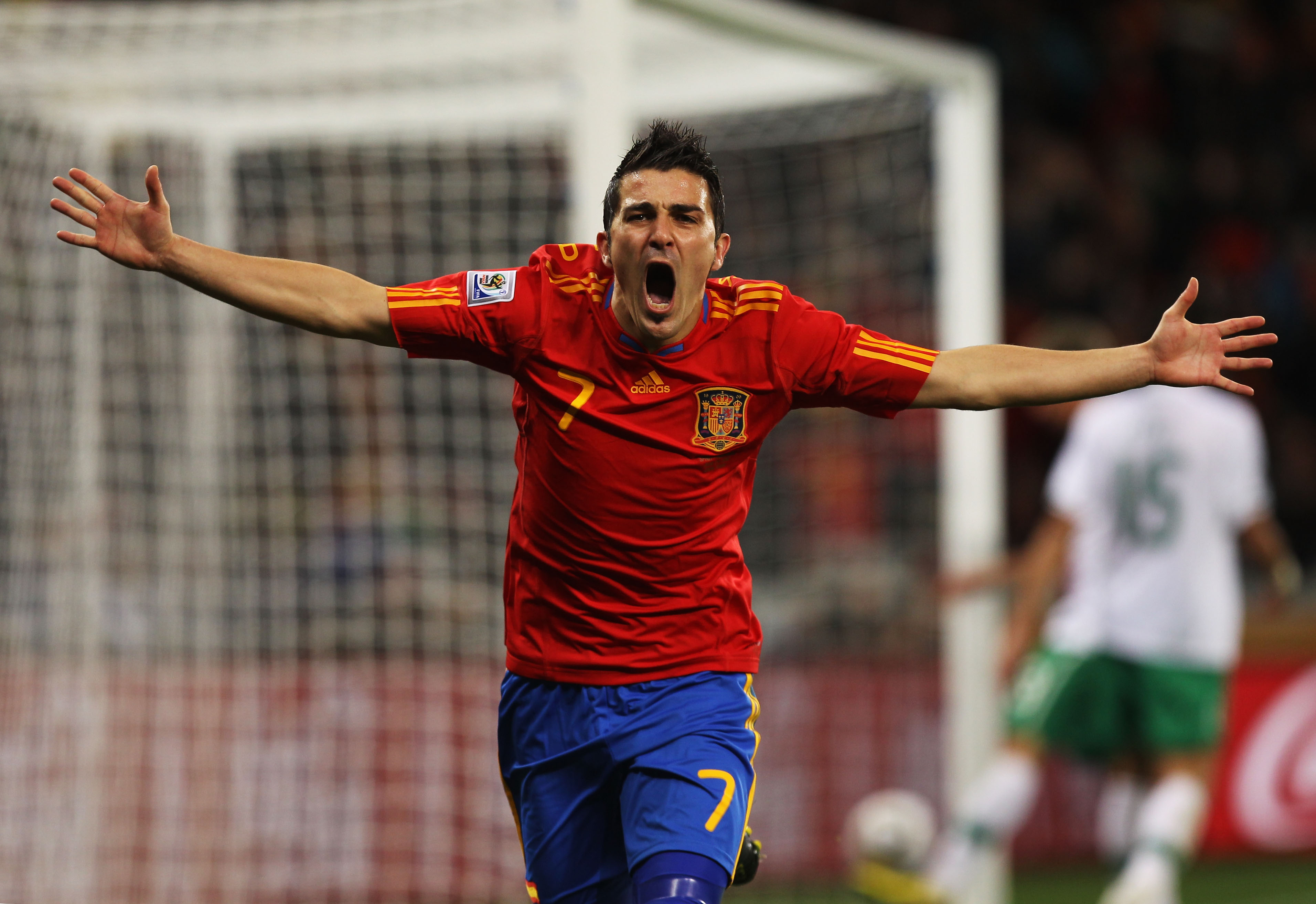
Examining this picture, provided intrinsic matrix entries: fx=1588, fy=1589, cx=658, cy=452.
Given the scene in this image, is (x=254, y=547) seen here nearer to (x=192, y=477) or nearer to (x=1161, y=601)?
(x=192, y=477)

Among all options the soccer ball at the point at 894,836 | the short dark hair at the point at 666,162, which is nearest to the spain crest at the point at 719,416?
the short dark hair at the point at 666,162

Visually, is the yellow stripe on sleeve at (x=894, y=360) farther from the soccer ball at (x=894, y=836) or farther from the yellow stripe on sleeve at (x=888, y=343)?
the soccer ball at (x=894, y=836)

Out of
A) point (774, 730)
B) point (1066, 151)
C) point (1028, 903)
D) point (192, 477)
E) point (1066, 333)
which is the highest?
point (1066, 151)

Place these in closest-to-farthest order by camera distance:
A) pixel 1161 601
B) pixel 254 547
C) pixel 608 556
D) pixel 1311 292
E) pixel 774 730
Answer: pixel 608 556 < pixel 1161 601 < pixel 254 547 < pixel 774 730 < pixel 1311 292

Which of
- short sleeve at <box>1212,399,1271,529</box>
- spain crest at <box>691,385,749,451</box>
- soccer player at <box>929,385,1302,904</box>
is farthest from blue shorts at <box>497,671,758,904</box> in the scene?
short sleeve at <box>1212,399,1271,529</box>

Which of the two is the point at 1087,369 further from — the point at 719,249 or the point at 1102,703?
the point at 1102,703

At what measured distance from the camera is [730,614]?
139 inches

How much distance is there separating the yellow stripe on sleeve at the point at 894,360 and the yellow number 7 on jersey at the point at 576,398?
0.57 metres

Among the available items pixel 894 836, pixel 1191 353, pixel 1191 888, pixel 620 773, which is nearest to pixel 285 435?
pixel 894 836

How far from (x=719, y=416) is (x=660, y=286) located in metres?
0.31

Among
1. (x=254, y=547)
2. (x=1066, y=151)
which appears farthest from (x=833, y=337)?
(x=1066, y=151)

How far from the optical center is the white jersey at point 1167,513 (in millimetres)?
6207

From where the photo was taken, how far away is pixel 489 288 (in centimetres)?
338

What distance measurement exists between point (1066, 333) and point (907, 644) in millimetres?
2025
